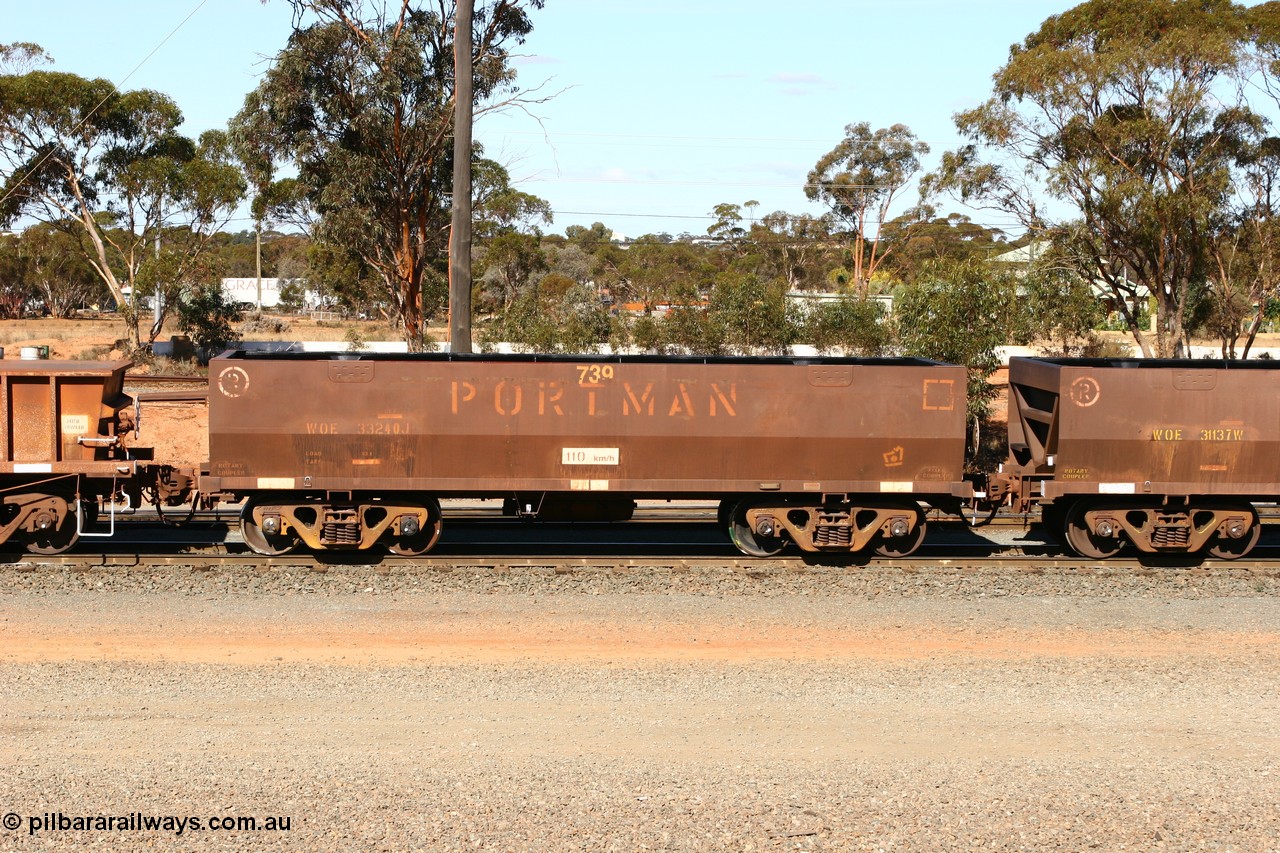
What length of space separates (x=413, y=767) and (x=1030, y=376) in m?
A: 11.4

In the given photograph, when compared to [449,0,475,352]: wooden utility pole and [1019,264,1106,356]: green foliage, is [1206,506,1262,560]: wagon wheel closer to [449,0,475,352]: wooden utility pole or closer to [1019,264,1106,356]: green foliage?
[449,0,475,352]: wooden utility pole

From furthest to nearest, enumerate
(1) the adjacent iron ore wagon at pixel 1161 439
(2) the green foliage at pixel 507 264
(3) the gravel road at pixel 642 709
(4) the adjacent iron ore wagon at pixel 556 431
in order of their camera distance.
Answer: (2) the green foliage at pixel 507 264 < (1) the adjacent iron ore wagon at pixel 1161 439 < (4) the adjacent iron ore wagon at pixel 556 431 < (3) the gravel road at pixel 642 709

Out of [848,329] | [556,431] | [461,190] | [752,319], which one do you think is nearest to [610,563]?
[556,431]

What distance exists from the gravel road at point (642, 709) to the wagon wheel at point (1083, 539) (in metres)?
1.03

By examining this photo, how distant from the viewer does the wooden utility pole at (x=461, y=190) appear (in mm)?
19297

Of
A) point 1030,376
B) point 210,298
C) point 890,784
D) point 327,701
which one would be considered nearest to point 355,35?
point 210,298

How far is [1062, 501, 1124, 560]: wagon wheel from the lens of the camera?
16203 mm

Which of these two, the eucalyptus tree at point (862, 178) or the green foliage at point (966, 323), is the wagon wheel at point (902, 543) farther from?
the eucalyptus tree at point (862, 178)

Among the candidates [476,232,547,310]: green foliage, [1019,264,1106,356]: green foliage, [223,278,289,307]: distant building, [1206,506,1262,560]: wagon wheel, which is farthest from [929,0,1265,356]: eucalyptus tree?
[223,278,289,307]: distant building

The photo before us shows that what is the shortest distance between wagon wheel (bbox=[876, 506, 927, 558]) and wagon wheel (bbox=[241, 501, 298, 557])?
8496mm

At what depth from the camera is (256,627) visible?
12.8m

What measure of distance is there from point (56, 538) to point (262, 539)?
2.90 m

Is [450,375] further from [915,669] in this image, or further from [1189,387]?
[1189,387]

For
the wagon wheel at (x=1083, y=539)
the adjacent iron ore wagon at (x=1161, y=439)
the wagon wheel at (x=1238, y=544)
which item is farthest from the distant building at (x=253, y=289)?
the wagon wheel at (x=1238, y=544)
